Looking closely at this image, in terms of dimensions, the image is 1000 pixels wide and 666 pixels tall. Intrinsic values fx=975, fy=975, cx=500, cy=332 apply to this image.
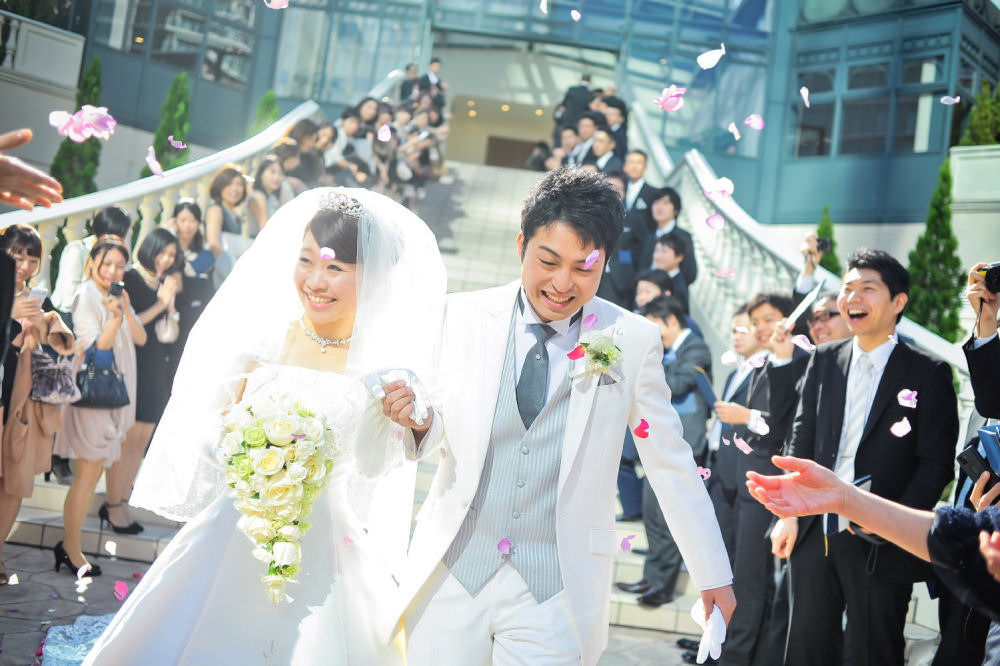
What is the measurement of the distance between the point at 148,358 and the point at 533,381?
427 cm

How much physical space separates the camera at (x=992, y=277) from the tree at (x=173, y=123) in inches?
490

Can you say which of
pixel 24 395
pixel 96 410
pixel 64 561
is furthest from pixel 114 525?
pixel 24 395

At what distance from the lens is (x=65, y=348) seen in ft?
18.0

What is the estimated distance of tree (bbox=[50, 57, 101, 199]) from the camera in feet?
43.3

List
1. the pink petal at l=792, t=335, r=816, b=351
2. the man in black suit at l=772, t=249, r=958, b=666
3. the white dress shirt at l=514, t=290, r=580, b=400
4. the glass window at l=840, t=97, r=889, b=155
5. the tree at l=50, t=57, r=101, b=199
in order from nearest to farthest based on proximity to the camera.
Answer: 1. the white dress shirt at l=514, t=290, r=580, b=400
2. the man in black suit at l=772, t=249, r=958, b=666
3. the pink petal at l=792, t=335, r=816, b=351
4. the tree at l=50, t=57, r=101, b=199
5. the glass window at l=840, t=97, r=889, b=155

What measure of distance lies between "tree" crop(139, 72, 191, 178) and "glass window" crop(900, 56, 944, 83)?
11.2 m

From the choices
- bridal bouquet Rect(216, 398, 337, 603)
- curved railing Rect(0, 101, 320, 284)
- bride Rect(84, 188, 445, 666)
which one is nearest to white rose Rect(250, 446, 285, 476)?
bridal bouquet Rect(216, 398, 337, 603)

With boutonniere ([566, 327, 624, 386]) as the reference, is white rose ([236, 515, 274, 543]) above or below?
below

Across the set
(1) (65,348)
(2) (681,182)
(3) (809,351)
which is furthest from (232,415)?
(2) (681,182)

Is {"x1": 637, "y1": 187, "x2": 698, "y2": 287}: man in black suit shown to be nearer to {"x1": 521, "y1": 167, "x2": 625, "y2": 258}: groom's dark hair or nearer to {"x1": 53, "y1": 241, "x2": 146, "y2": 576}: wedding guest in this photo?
{"x1": 53, "y1": 241, "x2": 146, "y2": 576}: wedding guest

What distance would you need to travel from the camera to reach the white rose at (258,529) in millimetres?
3045

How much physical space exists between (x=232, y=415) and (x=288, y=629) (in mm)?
720

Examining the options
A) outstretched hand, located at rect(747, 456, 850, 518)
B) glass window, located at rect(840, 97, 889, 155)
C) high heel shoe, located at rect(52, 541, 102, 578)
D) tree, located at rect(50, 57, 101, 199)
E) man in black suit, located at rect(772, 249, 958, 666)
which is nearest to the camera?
outstretched hand, located at rect(747, 456, 850, 518)

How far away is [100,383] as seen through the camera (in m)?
5.82
